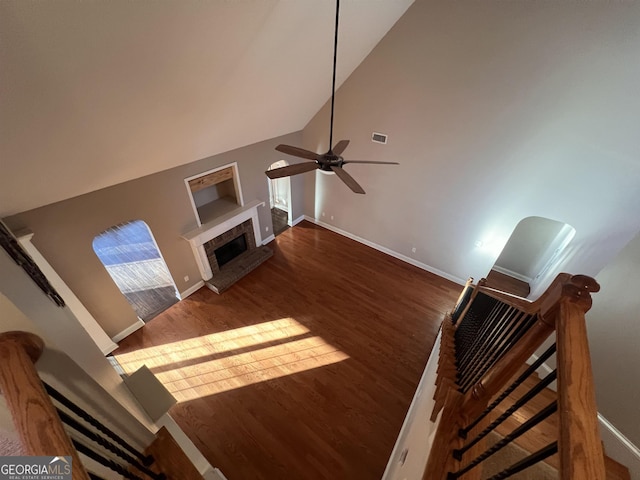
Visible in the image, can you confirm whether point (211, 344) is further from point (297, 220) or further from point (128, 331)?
point (297, 220)

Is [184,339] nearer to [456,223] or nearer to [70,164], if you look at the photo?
[70,164]

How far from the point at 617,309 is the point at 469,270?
9.20 ft

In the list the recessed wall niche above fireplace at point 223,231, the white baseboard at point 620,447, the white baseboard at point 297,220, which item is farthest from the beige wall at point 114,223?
the white baseboard at point 620,447

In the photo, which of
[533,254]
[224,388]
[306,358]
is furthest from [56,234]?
[533,254]

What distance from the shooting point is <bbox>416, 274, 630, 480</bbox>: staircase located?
0.67 metres

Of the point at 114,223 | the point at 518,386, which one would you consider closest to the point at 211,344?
the point at 114,223

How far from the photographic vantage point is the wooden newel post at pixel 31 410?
77cm

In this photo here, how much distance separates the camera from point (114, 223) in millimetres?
3561

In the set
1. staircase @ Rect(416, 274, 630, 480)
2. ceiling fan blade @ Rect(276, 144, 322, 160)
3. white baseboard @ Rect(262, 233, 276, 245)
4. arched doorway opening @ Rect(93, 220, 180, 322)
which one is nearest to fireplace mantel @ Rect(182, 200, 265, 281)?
arched doorway opening @ Rect(93, 220, 180, 322)

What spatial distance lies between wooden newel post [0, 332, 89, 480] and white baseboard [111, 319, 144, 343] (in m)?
4.04

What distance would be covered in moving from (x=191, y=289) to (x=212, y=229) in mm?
1273

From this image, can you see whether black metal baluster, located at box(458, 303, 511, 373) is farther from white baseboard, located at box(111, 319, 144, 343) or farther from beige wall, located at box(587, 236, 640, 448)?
white baseboard, located at box(111, 319, 144, 343)

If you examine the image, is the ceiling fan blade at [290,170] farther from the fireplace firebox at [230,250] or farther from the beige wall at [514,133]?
the fireplace firebox at [230,250]

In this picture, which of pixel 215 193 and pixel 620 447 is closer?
pixel 620 447
